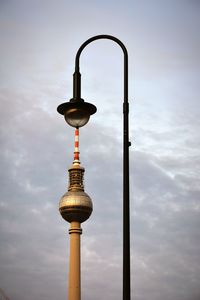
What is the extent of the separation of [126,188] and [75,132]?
51828mm

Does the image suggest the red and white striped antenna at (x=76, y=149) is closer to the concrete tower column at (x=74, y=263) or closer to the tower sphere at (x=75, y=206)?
the tower sphere at (x=75, y=206)

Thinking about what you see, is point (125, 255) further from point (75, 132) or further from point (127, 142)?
point (75, 132)

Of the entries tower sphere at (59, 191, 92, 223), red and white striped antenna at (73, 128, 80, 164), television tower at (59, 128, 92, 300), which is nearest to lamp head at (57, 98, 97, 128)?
tower sphere at (59, 191, 92, 223)

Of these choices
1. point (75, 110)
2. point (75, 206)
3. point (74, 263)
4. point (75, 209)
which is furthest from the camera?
point (75, 209)

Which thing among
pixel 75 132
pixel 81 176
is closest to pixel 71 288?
pixel 81 176

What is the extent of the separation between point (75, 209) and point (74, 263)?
5.88 meters

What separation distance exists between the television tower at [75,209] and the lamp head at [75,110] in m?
45.1

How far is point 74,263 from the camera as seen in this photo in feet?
206

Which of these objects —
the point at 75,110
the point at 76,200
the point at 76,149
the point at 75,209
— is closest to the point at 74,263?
the point at 75,209

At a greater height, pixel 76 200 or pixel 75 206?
pixel 76 200

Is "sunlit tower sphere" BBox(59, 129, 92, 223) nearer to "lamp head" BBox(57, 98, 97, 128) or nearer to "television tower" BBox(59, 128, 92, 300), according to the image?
"television tower" BBox(59, 128, 92, 300)

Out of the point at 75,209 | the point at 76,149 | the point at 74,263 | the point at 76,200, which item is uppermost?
the point at 76,149

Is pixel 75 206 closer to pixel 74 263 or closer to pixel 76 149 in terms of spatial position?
pixel 74 263

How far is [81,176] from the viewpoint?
64438 mm
